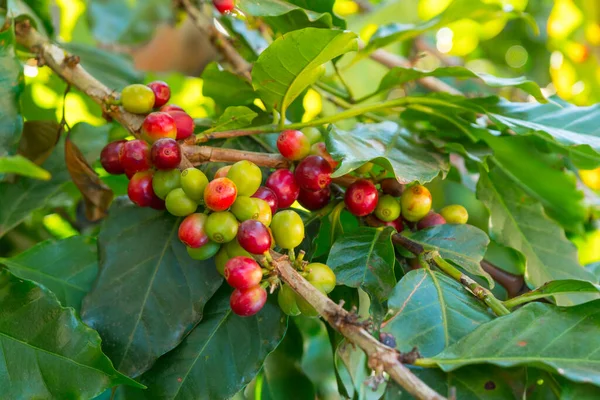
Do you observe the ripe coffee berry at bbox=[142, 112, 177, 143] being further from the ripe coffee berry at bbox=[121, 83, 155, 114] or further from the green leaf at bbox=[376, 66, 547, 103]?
the green leaf at bbox=[376, 66, 547, 103]

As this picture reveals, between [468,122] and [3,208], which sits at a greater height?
[3,208]

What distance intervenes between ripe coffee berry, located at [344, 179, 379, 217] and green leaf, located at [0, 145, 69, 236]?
56cm

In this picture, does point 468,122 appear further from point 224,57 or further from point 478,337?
point 224,57

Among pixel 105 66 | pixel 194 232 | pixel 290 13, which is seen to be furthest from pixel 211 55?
pixel 194 232

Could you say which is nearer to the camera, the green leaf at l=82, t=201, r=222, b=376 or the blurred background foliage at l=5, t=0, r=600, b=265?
the green leaf at l=82, t=201, r=222, b=376

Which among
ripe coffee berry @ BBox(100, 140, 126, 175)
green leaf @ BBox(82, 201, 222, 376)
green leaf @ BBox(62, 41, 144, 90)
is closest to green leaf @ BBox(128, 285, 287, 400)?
green leaf @ BBox(82, 201, 222, 376)

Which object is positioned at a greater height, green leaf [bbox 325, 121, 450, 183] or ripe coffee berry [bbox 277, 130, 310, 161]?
ripe coffee berry [bbox 277, 130, 310, 161]

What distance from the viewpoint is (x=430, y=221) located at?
0.72 m

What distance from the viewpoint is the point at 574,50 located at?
2.17 meters

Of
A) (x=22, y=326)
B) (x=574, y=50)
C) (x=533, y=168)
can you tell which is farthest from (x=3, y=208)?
(x=574, y=50)

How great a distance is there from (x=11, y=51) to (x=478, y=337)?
28.6 inches

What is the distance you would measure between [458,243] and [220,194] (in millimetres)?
304

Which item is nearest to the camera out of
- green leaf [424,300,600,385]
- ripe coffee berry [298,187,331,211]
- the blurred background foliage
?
green leaf [424,300,600,385]

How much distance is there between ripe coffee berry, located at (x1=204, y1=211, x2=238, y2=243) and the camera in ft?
1.95
